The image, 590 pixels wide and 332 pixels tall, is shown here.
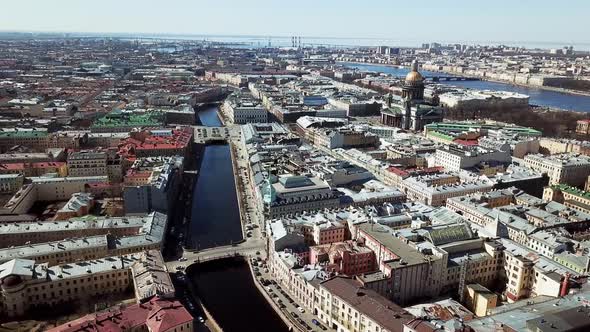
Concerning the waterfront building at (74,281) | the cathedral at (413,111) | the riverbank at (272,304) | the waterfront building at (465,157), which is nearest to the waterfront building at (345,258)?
the riverbank at (272,304)

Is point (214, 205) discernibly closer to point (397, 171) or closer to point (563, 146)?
point (397, 171)

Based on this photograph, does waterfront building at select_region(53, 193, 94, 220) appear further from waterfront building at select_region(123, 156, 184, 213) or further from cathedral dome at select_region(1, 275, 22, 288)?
cathedral dome at select_region(1, 275, 22, 288)

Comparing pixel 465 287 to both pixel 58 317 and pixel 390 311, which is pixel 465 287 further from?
pixel 58 317

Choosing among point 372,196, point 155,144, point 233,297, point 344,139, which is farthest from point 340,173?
point 155,144

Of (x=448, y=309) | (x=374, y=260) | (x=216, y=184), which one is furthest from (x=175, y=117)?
(x=448, y=309)

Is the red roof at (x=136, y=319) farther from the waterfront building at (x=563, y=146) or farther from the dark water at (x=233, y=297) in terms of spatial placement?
the waterfront building at (x=563, y=146)

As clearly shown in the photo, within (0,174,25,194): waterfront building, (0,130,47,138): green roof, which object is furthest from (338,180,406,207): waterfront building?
(0,130,47,138): green roof
